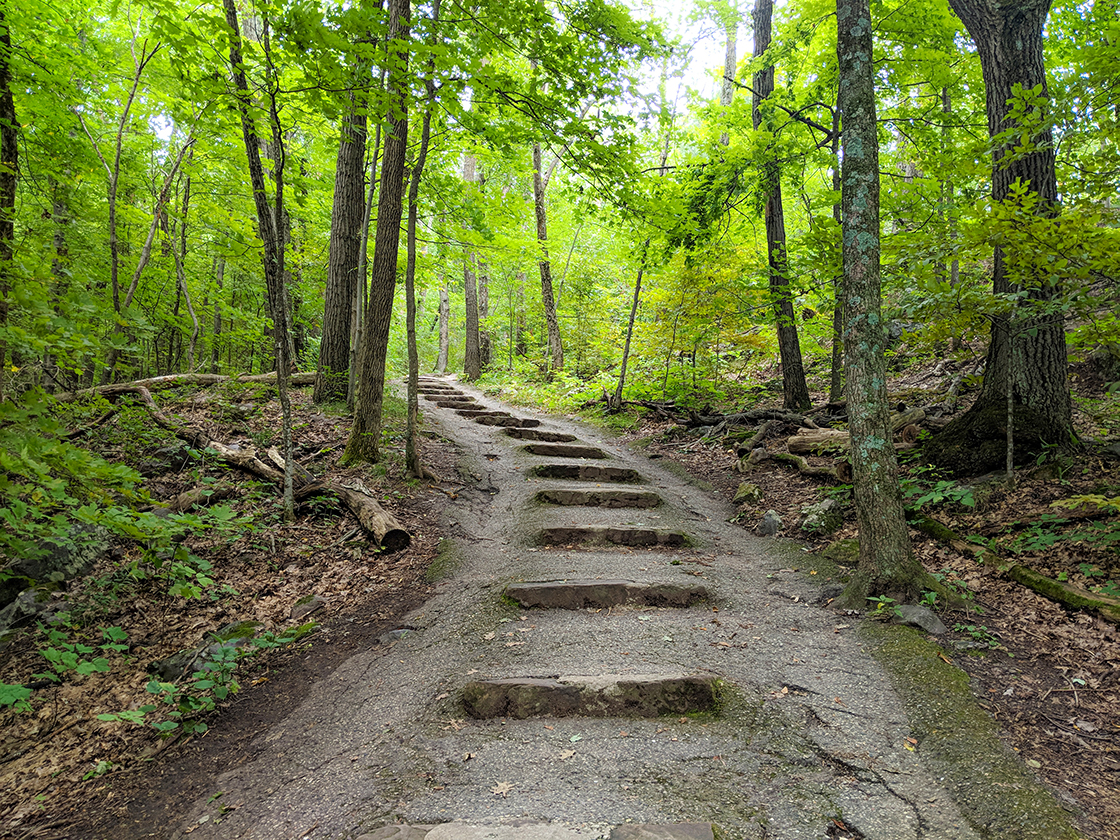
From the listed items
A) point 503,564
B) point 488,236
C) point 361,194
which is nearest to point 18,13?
point 361,194

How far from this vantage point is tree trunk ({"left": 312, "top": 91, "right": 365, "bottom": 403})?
860 cm

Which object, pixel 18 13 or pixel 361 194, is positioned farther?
pixel 361 194

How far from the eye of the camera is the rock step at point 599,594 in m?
4.43

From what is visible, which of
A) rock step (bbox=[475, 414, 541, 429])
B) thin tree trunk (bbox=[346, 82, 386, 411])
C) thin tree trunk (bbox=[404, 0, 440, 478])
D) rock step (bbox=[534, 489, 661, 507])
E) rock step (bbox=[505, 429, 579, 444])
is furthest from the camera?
rock step (bbox=[475, 414, 541, 429])

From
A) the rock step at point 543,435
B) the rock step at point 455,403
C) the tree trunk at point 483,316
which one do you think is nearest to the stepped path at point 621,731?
the rock step at point 543,435

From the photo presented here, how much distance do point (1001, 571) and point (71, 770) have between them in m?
6.34

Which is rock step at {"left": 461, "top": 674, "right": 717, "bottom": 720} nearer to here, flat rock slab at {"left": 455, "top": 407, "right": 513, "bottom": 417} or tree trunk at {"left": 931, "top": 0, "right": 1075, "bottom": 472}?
tree trunk at {"left": 931, "top": 0, "right": 1075, "bottom": 472}

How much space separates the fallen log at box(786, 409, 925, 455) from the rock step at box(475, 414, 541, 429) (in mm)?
4867

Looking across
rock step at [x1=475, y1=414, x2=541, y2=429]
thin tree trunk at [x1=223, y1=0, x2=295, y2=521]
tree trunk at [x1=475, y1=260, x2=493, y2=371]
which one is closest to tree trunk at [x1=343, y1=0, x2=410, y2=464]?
thin tree trunk at [x1=223, y1=0, x2=295, y2=521]

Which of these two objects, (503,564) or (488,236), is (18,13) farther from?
(503,564)

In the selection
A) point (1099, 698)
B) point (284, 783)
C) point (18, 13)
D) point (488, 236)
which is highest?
point (18, 13)

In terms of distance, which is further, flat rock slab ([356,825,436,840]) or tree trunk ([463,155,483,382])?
tree trunk ([463,155,483,382])

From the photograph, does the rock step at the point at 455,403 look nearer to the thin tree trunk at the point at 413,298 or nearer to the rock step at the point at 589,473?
the rock step at the point at 589,473

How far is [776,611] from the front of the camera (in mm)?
4305
